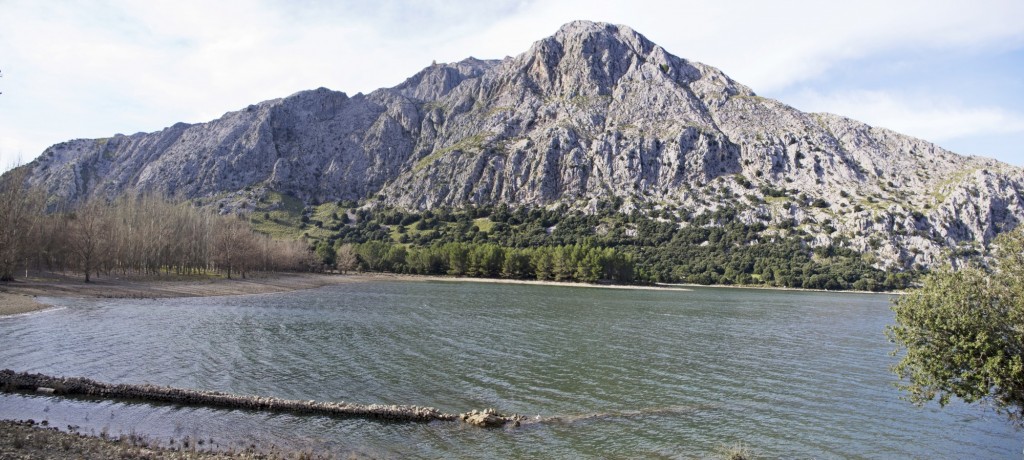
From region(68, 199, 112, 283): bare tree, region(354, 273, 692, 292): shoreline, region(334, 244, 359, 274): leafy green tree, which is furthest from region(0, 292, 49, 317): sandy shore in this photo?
region(334, 244, 359, 274): leafy green tree

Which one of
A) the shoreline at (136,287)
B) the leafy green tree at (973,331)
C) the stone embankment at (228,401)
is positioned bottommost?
the stone embankment at (228,401)

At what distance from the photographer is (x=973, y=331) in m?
22.1

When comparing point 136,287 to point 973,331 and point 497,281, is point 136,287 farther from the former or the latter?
point 973,331

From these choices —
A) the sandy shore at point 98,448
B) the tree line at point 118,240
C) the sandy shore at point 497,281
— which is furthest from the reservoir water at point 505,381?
the sandy shore at point 497,281

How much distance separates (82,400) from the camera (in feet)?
94.8

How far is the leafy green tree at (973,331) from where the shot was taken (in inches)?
847

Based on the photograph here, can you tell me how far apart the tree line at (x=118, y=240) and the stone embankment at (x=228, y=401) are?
54770mm

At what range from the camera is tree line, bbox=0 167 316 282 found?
258 ft

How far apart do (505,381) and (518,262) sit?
148 metres

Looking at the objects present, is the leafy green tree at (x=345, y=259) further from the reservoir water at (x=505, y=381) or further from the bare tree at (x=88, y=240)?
the reservoir water at (x=505, y=381)

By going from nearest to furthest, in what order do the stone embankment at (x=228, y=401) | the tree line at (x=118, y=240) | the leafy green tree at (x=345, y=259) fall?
the stone embankment at (x=228, y=401) < the tree line at (x=118, y=240) < the leafy green tree at (x=345, y=259)

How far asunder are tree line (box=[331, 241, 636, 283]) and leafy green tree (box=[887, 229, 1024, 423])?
495 feet

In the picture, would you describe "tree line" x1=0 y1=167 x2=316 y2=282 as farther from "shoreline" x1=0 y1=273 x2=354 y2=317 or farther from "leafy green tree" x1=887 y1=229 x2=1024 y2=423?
Result: "leafy green tree" x1=887 y1=229 x2=1024 y2=423

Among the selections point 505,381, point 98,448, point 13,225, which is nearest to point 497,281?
point 13,225
